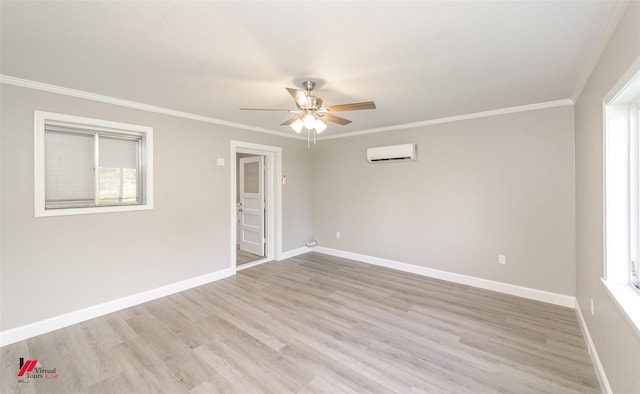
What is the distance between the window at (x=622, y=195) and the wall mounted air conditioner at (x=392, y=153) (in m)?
2.44

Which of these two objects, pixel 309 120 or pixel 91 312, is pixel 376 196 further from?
pixel 91 312

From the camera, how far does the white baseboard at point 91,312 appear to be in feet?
8.00

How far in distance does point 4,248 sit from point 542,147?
5.70 metres

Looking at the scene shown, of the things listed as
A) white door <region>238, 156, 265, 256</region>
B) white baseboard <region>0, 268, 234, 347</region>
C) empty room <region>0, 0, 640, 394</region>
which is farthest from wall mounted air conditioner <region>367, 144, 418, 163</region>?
white baseboard <region>0, 268, 234, 347</region>

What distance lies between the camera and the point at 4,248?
238cm

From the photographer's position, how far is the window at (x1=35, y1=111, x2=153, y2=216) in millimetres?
2645

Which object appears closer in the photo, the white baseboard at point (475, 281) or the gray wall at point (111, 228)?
the gray wall at point (111, 228)

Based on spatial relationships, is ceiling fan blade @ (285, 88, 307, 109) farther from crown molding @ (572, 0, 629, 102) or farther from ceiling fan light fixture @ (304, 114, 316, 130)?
crown molding @ (572, 0, 629, 102)

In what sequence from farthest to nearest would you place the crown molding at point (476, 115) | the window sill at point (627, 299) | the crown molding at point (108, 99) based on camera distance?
the crown molding at point (476, 115), the crown molding at point (108, 99), the window sill at point (627, 299)

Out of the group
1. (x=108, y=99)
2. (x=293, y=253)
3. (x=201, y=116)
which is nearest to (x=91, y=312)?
(x=108, y=99)

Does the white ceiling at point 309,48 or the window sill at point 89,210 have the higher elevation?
the white ceiling at point 309,48

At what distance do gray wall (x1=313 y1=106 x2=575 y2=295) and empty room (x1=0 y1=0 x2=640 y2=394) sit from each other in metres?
0.03

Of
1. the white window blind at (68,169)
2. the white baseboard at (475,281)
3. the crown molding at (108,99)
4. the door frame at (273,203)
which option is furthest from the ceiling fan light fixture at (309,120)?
the white baseboard at (475,281)

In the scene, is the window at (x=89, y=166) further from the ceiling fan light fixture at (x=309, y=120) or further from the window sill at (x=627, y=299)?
the window sill at (x=627, y=299)
